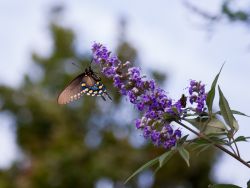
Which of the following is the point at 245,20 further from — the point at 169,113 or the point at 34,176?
the point at 34,176

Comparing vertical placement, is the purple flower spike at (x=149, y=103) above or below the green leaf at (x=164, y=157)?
above

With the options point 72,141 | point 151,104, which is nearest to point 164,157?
point 151,104

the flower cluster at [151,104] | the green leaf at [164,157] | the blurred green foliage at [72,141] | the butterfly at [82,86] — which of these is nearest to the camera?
the green leaf at [164,157]

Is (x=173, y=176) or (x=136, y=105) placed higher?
(x=136, y=105)

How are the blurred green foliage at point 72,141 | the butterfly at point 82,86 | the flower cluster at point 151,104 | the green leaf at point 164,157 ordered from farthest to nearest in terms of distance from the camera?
the blurred green foliage at point 72,141 < the butterfly at point 82,86 < the flower cluster at point 151,104 < the green leaf at point 164,157

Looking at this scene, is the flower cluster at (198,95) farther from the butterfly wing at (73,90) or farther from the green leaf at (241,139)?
the butterfly wing at (73,90)

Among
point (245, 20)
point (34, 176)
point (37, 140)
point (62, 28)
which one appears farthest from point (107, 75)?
point (62, 28)

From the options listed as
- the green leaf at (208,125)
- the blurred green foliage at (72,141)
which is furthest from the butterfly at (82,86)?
the blurred green foliage at (72,141)

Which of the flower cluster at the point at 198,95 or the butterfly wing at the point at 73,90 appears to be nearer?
the flower cluster at the point at 198,95
